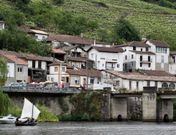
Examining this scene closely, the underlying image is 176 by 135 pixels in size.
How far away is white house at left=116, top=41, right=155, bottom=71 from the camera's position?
185375mm

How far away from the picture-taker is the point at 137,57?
18525cm

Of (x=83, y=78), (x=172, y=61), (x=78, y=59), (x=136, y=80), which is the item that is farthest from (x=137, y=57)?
(x=83, y=78)

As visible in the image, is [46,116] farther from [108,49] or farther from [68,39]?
[68,39]

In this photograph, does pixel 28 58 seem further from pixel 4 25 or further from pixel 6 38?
pixel 4 25

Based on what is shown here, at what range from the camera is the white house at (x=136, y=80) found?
164 metres

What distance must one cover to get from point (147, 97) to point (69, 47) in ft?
164

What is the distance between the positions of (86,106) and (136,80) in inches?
1079

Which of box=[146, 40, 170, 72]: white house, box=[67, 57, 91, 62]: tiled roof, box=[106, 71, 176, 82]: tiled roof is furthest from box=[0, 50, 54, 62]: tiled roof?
box=[146, 40, 170, 72]: white house

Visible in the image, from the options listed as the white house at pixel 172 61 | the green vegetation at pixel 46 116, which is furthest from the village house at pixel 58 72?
the white house at pixel 172 61

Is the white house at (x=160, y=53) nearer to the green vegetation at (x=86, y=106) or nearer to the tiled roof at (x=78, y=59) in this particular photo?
the tiled roof at (x=78, y=59)

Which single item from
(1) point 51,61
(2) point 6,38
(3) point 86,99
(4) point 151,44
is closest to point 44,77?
(1) point 51,61

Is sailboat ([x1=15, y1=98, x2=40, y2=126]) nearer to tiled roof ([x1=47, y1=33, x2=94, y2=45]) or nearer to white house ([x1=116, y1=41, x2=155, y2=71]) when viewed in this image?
white house ([x1=116, y1=41, x2=155, y2=71])

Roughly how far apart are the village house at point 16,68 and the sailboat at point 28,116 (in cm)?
3427

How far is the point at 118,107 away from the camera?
5576 inches
